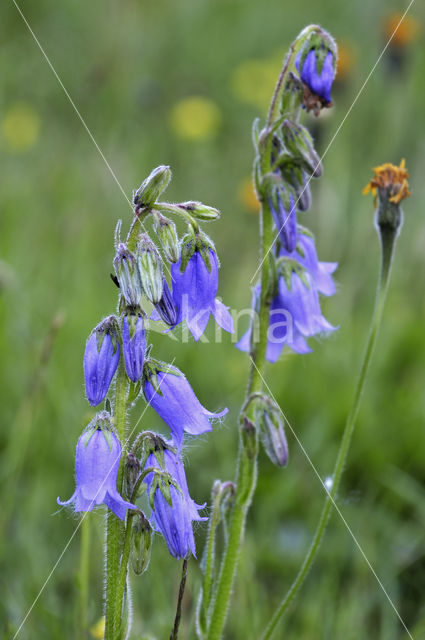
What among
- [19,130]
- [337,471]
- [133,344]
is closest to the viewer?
[133,344]

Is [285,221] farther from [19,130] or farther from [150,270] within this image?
[19,130]

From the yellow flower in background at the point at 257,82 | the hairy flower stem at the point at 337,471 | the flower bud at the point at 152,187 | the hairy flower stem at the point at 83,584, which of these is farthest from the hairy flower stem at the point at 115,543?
the yellow flower in background at the point at 257,82

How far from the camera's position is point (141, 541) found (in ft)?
5.86

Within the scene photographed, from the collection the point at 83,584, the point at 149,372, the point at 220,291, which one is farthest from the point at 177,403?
the point at 220,291

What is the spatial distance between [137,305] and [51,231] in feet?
12.4

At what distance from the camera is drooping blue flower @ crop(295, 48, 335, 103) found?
2115 mm

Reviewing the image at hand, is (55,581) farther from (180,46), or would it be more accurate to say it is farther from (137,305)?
(180,46)

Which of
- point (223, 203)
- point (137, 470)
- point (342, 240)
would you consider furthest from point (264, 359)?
point (223, 203)

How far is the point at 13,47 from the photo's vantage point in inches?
295

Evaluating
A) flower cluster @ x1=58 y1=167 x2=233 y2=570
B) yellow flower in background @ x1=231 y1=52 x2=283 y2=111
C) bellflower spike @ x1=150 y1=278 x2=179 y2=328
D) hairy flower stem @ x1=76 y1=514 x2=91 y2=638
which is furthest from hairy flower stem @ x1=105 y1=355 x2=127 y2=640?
yellow flower in background @ x1=231 y1=52 x2=283 y2=111

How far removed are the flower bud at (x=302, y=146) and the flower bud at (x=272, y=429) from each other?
2.17ft

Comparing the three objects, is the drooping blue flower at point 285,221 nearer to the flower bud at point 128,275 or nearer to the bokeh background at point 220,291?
the flower bud at point 128,275

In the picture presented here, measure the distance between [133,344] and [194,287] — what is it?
0.88 ft

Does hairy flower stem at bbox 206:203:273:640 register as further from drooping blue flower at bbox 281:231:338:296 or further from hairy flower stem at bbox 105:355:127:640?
hairy flower stem at bbox 105:355:127:640
